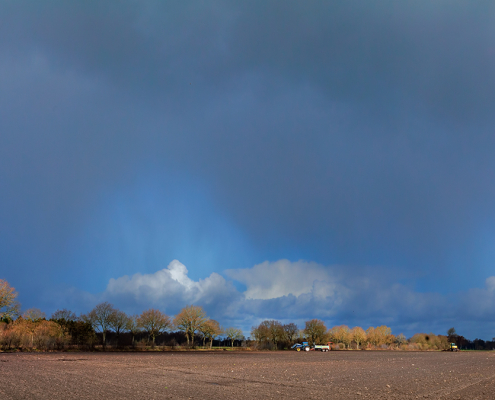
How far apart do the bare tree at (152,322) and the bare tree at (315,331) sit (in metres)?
80.6

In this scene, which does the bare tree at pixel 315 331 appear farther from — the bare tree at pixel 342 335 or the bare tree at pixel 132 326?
the bare tree at pixel 132 326

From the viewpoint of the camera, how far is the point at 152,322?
4476 inches

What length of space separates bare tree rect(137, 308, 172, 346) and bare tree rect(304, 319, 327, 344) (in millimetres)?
80583

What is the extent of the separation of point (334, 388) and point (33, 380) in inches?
726

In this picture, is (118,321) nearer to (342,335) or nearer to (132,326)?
(132,326)

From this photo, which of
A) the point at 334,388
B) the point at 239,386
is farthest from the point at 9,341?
the point at 334,388

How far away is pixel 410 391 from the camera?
21.2 meters

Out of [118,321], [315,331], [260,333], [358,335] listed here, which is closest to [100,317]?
[118,321]

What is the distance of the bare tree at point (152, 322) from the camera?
372 ft

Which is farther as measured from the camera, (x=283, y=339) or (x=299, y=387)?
(x=283, y=339)

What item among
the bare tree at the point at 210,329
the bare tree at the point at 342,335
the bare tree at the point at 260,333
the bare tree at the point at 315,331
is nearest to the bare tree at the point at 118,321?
the bare tree at the point at 210,329

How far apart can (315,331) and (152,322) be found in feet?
285

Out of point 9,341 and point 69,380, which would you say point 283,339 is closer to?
point 9,341

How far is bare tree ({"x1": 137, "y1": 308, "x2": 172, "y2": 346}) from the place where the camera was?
11350 centimetres
